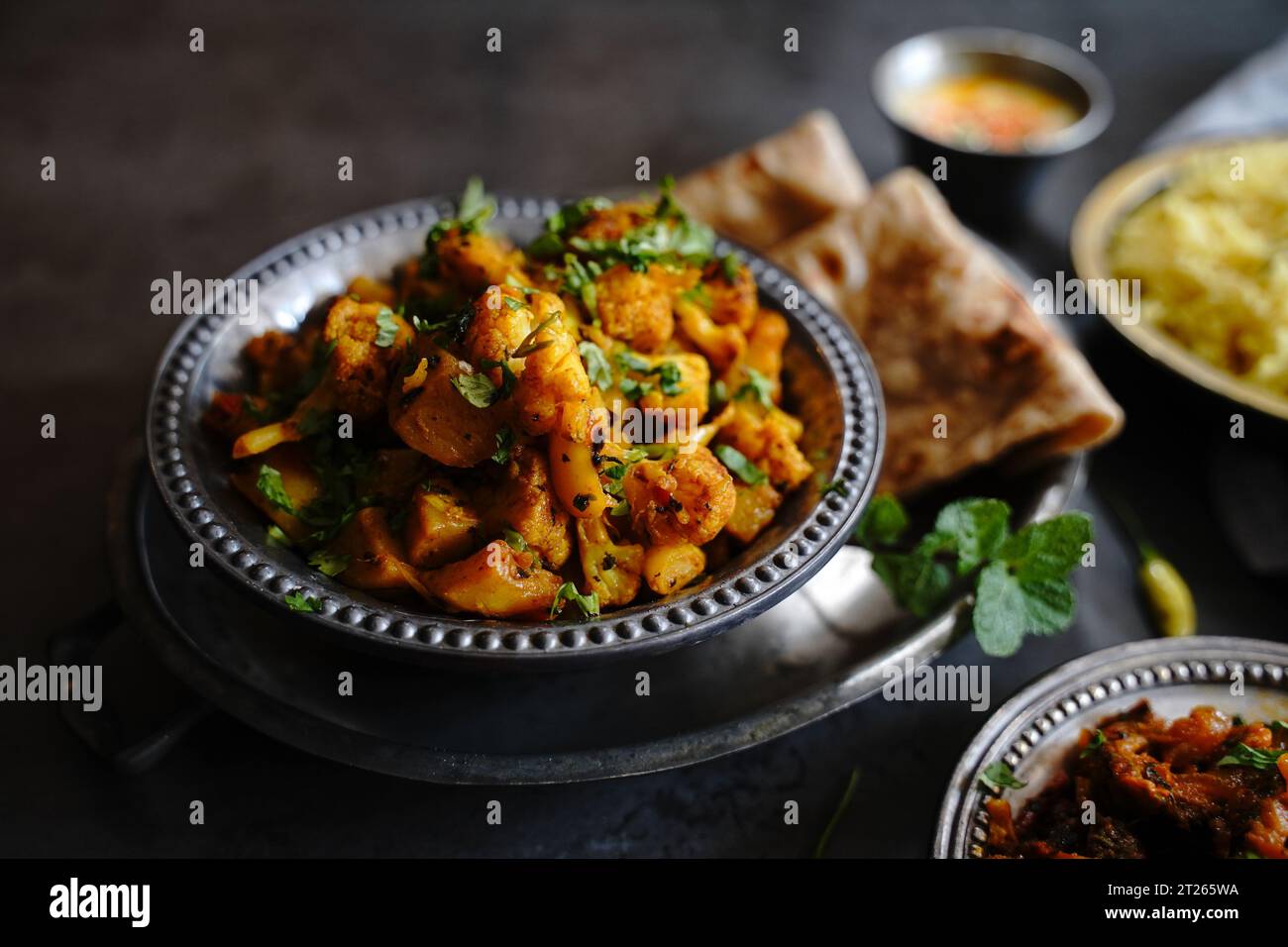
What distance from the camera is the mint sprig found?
194 cm

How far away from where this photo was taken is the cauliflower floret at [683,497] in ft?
5.41

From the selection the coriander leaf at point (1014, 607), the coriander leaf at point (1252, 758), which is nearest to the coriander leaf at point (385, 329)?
the coriander leaf at point (1014, 607)

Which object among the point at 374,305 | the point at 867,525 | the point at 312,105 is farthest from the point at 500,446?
the point at 312,105

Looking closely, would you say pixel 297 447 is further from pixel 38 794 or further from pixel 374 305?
pixel 38 794

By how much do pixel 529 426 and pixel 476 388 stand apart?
0.10 metres

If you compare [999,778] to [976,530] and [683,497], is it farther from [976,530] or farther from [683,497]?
[683,497]

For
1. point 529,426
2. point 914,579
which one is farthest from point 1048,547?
point 529,426

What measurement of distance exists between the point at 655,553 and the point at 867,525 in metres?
0.64

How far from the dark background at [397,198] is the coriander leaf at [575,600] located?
1.46ft

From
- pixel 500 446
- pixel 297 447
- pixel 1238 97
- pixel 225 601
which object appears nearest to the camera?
pixel 500 446

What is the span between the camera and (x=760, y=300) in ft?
7.16

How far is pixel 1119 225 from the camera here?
9.61 ft

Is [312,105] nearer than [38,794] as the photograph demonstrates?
No

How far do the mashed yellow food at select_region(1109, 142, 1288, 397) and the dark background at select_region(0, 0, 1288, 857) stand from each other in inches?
6.8
